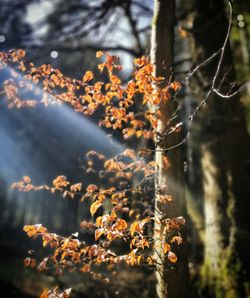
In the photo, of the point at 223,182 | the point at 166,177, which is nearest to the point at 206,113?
the point at 223,182

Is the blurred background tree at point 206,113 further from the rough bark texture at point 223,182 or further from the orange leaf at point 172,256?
the orange leaf at point 172,256

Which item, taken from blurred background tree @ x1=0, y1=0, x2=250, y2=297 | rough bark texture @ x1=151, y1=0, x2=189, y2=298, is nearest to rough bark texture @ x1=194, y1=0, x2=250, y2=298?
blurred background tree @ x1=0, y1=0, x2=250, y2=297

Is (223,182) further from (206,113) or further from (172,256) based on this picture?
(172,256)

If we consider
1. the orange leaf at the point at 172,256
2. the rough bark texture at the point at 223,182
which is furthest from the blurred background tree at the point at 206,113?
the orange leaf at the point at 172,256

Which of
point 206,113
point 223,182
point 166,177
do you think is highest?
point 206,113

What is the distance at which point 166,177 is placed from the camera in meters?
4.42

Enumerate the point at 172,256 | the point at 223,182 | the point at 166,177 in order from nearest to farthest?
the point at 172,256 → the point at 166,177 → the point at 223,182

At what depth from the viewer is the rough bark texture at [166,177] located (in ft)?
13.5

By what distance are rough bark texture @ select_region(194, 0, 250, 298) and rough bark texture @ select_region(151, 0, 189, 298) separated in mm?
2911

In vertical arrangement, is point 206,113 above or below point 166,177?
above

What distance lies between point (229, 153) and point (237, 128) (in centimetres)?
70

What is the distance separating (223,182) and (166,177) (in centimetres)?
357

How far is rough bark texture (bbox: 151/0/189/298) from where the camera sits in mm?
4106

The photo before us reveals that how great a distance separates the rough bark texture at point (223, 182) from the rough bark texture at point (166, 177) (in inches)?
115
